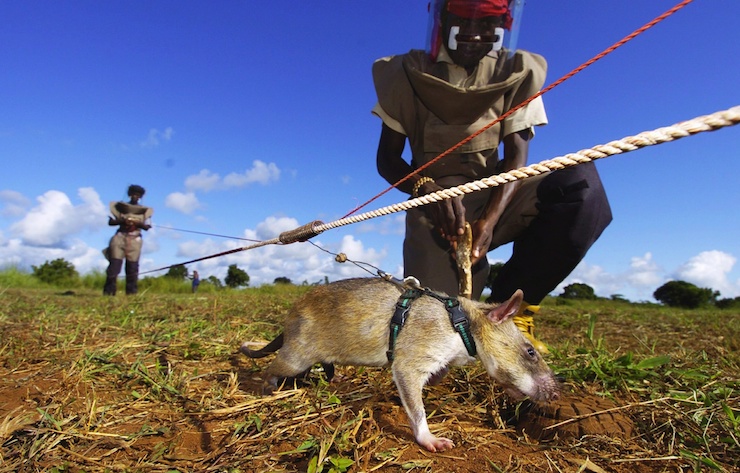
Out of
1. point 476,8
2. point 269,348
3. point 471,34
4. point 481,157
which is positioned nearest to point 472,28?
point 471,34

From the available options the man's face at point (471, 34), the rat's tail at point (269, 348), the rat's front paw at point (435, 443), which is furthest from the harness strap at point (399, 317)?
the man's face at point (471, 34)

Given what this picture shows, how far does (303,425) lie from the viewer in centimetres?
223

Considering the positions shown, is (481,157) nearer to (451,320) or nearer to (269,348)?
(451,320)

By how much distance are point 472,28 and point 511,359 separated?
2680 mm

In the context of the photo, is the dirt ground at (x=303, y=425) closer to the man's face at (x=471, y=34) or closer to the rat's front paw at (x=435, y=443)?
the rat's front paw at (x=435, y=443)

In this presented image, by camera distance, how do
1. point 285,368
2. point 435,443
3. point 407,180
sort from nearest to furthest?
1. point 435,443
2. point 285,368
3. point 407,180

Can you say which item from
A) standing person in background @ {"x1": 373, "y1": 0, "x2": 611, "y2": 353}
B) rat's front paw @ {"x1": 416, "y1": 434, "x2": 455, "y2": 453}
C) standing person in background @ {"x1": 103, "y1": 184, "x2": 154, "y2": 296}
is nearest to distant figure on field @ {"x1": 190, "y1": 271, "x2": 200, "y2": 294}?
standing person in background @ {"x1": 103, "y1": 184, "x2": 154, "y2": 296}

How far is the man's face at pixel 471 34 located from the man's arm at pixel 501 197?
2.53ft

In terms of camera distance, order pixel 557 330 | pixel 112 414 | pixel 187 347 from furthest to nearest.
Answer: pixel 557 330 → pixel 187 347 → pixel 112 414

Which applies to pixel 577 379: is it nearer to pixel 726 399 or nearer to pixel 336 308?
pixel 726 399

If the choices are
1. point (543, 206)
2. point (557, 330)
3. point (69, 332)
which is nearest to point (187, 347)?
point (69, 332)

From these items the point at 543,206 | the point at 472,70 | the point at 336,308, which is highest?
the point at 472,70

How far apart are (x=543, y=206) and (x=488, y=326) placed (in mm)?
1860

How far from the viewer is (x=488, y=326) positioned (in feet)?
8.42
